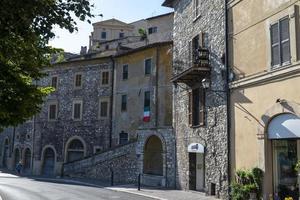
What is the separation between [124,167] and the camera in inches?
1183

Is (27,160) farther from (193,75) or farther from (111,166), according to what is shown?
(193,75)

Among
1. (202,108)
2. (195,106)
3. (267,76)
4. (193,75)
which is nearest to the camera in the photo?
(267,76)

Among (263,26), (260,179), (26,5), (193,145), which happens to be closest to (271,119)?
(260,179)

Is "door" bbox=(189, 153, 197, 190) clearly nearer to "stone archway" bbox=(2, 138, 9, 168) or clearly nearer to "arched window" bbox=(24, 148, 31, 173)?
"arched window" bbox=(24, 148, 31, 173)

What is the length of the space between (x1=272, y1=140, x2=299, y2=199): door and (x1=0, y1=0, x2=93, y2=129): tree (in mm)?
8488

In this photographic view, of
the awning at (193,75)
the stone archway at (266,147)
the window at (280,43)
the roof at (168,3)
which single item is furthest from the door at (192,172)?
the roof at (168,3)

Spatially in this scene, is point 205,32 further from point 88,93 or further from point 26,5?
point 88,93

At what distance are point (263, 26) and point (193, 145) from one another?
324 inches

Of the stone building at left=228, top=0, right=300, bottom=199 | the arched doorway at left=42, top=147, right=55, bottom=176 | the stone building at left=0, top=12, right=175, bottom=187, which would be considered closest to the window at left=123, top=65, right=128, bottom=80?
the stone building at left=0, top=12, right=175, bottom=187

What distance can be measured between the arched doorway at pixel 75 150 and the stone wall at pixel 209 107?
16.0 metres

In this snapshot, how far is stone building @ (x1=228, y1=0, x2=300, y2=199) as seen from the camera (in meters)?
14.0

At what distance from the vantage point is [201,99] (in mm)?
21625

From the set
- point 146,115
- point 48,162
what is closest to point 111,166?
point 146,115

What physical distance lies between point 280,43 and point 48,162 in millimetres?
31418
